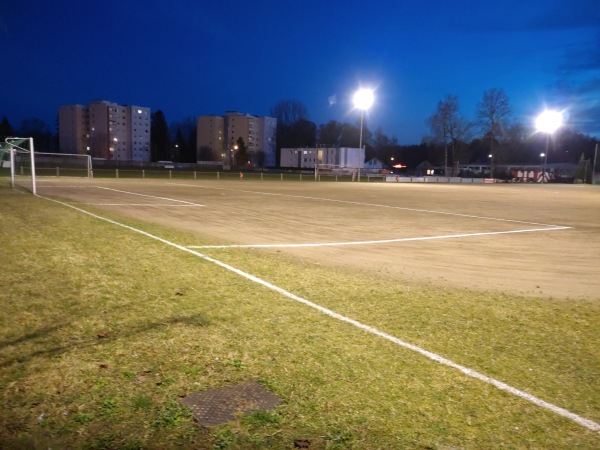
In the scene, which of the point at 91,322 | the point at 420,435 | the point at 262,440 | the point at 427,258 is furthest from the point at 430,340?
the point at 427,258

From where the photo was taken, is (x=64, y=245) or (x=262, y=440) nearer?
(x=262, y=440)

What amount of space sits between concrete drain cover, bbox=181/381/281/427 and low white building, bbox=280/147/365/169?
9663 centimetres

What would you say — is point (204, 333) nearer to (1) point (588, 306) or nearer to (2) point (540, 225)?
(1) point (588, 306)

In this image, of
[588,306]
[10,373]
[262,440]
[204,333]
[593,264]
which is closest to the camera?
[262,440]

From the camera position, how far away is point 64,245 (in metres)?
8.47

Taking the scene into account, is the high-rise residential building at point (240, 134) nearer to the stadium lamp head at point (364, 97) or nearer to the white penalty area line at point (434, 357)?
the stadium lamp head at point (364, 97)

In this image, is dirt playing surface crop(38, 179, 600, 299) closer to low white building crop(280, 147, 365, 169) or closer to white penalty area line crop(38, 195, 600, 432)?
white penalty area line crop(38, 195, 600, 432)

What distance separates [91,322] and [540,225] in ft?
51.9

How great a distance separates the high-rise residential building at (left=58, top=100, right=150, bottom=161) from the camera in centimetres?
13200

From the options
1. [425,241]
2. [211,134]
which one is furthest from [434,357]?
[211,134]

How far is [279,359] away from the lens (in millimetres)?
4199

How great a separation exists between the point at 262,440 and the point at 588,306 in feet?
18.3

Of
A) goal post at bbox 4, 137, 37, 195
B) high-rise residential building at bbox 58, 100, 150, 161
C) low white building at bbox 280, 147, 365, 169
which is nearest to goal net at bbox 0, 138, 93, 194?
goal post at bbox 4, 137, 37, 195

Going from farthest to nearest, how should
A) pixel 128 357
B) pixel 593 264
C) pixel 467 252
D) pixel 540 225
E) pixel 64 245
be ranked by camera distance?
pixel 540 225, pixel 467 252, pixel 593 264, pixel 64 245, pixel 128 357
